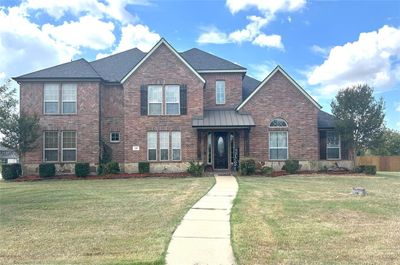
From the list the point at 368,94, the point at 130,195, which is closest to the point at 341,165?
the point at 368,94

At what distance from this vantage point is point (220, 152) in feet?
86.0

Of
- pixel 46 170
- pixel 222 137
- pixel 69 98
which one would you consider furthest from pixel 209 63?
pixel 46 170

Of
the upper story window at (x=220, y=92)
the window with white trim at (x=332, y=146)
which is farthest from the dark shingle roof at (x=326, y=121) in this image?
the upper story window at (x=220, y=92)

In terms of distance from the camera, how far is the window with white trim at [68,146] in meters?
25.3

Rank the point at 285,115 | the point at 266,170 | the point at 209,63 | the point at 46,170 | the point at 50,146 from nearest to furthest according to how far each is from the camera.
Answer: the point at 266,170 < the point at 46,170 < the point at 50,146 < the point at 285,115 < the point at 209,63

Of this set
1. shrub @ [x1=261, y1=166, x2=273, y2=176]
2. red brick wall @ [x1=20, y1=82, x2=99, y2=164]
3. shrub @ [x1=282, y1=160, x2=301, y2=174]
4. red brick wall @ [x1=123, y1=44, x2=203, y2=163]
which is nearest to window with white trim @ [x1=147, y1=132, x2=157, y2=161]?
red brick wall @ [x1=123, y1=44, x2=203, y2=163]

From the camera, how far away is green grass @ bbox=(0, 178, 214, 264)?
6.49 meters

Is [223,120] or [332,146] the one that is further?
[332,146]

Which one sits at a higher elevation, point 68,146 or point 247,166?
point 68,146

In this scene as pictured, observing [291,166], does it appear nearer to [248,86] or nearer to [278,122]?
[278,122]

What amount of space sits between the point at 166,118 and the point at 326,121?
37.5 feet

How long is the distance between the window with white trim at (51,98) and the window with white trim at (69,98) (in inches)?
15.9

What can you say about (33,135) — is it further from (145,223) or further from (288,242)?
(288,242)

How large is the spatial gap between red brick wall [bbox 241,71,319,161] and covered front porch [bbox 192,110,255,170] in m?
0.71
